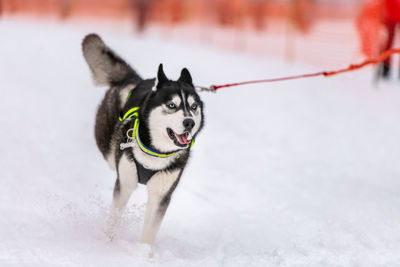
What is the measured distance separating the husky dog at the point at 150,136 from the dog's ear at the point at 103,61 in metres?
0.09

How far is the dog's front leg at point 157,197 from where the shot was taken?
10.7 feet

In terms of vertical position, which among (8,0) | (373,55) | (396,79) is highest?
(8,0)

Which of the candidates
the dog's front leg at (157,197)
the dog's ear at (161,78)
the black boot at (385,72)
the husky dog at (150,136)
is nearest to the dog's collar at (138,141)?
the husky dog at (150,136)

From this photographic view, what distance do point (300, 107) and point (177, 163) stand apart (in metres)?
7.27

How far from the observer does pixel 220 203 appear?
5051 mm

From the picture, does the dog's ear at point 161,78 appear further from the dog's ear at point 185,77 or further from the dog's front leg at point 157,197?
the dog's front leg at point 157,197

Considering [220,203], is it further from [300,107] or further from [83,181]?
[300,107]

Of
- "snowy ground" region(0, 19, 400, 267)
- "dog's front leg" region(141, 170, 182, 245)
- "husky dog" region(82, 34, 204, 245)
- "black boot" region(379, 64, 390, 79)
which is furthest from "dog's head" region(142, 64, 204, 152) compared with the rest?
"black boot" region(379, 64, 390, 79)

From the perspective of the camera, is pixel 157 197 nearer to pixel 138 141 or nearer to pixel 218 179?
pixel 138 141

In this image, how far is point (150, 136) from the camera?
3.06m

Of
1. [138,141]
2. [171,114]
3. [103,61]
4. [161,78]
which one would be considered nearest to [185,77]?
[161,78]

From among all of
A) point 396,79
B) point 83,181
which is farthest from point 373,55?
point 83,181

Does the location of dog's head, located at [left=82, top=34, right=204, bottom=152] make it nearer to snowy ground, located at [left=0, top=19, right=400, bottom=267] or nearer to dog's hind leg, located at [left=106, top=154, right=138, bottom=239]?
dog's hind leg, located at [left=106, top=154, right=138, bottom=239]

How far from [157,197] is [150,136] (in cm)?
51
